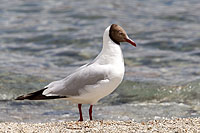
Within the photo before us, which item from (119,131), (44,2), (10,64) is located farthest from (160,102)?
(44,2)

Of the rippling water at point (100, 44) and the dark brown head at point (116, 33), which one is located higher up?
the dark brown head at point (116, 33)

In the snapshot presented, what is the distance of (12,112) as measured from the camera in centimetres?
771

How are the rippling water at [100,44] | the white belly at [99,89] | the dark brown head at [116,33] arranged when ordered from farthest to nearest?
the rippling water at [100,44] → the dark brown head at [116,33] → the white belly at [99,89]

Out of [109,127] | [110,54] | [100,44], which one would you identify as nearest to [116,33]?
[110,54]

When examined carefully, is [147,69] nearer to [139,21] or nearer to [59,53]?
[59,53]

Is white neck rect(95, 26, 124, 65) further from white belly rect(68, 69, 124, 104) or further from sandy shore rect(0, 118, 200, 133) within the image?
sandy shore rect(0, 118, 200, 133)

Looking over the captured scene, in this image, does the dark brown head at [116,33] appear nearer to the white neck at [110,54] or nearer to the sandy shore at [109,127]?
the white neck at [110,54]

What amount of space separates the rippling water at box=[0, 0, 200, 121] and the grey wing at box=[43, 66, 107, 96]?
7.85 ft

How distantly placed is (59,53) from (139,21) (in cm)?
437

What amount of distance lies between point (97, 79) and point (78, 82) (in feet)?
0.97

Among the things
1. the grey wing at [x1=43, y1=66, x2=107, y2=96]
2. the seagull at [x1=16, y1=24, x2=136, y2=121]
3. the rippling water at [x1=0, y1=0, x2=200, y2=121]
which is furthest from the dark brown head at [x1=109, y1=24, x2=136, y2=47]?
the rippling water at [x1=0, y1=0, x2=200, y2=121]

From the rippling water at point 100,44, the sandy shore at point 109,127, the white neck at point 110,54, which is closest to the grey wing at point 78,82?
the white neck at point 110,54

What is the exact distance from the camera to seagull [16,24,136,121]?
5699mm

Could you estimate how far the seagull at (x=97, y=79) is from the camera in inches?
224
